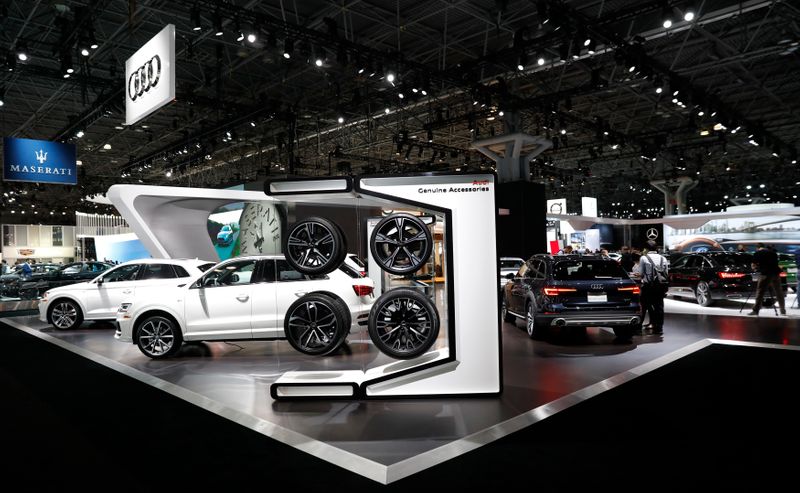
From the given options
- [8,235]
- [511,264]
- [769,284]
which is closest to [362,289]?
[769,284]

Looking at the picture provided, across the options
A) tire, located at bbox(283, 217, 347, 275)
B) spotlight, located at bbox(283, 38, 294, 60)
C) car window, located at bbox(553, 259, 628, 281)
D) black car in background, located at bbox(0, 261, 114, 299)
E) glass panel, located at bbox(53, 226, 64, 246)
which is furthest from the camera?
glass panel, located at bbox(53, 226, 64, 246)

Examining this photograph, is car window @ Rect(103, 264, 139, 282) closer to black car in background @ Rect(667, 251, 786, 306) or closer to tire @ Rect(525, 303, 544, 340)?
tire @ Rect(525, 303, 544, 340)

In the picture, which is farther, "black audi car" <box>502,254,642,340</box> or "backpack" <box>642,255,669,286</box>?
"backpack" <box>642,255,669,286</box>

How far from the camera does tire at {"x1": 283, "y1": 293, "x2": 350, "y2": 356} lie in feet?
18.3

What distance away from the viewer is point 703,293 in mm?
12188

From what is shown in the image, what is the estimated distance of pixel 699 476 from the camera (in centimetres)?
337

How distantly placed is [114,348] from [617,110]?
1928 centimetres

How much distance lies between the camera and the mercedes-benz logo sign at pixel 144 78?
7367 mm

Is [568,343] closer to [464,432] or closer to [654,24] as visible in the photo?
[464,432]

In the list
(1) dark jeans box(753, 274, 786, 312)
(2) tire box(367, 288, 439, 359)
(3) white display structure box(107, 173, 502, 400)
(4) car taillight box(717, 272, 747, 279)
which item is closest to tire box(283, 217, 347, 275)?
(3) white display structure box(107, 173, 502, 400)

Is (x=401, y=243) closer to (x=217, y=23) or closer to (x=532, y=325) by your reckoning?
(x=532, y=325)

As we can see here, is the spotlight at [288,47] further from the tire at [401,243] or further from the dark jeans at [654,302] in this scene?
the dark jeans at [654,302]

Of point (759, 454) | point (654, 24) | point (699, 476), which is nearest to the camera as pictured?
point (699, 476)

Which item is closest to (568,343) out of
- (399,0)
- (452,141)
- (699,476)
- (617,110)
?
(699,476)
